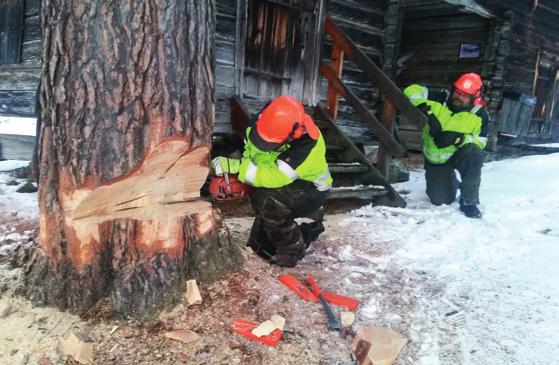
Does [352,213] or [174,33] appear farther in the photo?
[352,213]

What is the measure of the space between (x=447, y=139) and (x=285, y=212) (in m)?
2.77

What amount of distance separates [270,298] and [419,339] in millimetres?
792

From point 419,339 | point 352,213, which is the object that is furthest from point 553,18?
point 419,339

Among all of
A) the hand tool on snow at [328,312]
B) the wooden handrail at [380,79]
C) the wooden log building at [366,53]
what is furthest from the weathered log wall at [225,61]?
the hand tool on snow at [328,312]

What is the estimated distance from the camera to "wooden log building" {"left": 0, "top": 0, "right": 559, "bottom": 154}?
527cm

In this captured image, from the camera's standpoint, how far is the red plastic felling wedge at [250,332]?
187 cm

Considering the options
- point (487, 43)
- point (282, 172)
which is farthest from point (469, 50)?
point (282, 172)

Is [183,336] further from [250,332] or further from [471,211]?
[471,211]

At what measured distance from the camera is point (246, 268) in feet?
7.77

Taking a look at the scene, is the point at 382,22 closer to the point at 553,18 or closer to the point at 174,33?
the point at 174,33

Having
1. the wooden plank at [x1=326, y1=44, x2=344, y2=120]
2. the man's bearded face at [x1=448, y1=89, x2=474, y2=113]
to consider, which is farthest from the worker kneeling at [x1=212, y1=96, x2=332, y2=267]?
the wooden plank at [x1=326, y1=44, x2=344, y2=120]

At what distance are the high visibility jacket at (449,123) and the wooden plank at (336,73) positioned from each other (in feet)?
3.57

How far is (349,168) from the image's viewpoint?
464cm

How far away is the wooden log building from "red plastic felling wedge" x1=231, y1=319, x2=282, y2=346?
3308mm
